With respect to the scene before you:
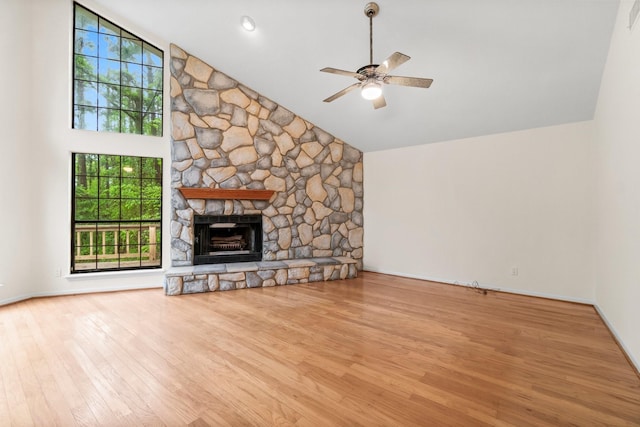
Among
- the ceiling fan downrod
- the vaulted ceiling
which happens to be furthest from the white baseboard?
the ceiling fan downrod

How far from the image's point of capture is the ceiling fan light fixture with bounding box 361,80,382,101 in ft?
8.91

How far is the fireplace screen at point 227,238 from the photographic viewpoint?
15.3 ft

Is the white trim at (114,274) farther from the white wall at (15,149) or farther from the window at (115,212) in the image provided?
the white wall at (15,149)

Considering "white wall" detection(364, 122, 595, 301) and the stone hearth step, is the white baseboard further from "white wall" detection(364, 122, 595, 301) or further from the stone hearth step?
"white wall" detection(364, 122, 595, 301)

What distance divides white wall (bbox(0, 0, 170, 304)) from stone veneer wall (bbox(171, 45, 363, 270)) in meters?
1.14

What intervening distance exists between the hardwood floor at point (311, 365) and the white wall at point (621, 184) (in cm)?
33

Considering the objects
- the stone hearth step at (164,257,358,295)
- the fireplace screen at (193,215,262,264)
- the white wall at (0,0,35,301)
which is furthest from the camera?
the fireplace screen at (193,215,262,264)

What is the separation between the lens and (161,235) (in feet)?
15.0

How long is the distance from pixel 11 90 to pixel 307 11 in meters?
3.81

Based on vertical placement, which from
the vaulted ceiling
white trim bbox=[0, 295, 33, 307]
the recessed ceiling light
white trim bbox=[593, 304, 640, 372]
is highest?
the recessed ceiling light

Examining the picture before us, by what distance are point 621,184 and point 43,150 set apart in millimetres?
6571

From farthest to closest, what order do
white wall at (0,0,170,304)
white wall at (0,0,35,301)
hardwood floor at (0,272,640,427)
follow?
white wall at (0,0,170,304) < white wall at (0,0,35,301) < hardwood floor at (0,272,640,427)

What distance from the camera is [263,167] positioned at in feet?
16.6

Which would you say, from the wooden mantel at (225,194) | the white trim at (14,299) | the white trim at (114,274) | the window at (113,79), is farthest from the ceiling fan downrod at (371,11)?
the white trim at (14,299)
